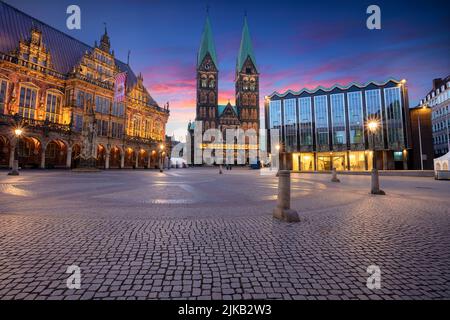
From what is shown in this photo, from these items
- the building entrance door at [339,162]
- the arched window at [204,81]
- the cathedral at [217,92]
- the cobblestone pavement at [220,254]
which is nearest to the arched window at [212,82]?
the cathedral at [217,92]

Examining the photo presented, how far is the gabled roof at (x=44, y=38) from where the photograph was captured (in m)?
30.8

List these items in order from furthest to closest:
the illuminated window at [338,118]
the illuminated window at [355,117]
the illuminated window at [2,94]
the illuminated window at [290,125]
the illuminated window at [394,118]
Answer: the illuminated window at [290,125] → the illuminated window at [338,118] → the illuminated window at [355,117] → the illuminated window at [394,118] → the illuminated window at [2,94]

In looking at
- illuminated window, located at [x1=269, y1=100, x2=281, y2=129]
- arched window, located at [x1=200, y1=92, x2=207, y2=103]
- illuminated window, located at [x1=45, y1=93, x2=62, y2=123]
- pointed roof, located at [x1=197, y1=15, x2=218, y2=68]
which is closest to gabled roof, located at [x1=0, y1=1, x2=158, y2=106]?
illuminated window, located at [x1=45, y1=93, x2=62, y2=123]

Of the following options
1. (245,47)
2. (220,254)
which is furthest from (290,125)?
(245,47)

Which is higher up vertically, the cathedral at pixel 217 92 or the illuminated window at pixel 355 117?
the cathedral at pixel 217 92

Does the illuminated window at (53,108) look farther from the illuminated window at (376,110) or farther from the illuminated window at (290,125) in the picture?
the illuminated window at (376,110)

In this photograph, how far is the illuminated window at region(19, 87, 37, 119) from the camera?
30.1 m

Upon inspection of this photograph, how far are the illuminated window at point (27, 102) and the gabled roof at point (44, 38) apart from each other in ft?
17.8

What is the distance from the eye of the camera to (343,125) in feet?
155

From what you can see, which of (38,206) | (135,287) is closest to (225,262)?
(135,287)

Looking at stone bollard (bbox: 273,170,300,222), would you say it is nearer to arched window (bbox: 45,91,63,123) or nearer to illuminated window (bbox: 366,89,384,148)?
arched window (bbox: 45,91,63,123)

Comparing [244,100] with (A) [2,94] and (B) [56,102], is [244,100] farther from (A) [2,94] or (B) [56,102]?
(A) [2,94]

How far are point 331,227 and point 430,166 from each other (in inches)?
2075
